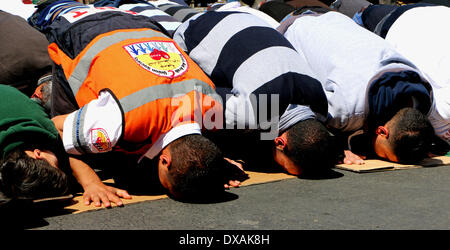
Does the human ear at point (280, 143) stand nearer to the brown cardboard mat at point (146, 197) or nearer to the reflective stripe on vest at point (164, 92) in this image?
the brown cardboard mat at point (146, 197)

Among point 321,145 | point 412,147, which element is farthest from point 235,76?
point 412,147

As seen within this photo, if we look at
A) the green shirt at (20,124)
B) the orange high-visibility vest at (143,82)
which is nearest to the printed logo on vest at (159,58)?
the orange high-visibility vest at (143,82)

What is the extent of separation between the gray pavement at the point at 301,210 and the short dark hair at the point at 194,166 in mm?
114

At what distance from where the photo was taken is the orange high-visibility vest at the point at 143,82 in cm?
307

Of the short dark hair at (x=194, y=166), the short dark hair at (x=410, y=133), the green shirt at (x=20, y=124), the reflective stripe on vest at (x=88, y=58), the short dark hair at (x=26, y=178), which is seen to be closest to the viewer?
the short dark hair at (x=26, y=178)

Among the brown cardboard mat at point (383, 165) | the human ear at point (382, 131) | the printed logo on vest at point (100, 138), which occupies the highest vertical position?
the printed logo on vest at point (100, 138)

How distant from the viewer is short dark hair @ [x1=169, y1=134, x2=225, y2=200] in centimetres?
302

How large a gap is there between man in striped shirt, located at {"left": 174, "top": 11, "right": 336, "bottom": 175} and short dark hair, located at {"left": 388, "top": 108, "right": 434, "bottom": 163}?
1.76 feet

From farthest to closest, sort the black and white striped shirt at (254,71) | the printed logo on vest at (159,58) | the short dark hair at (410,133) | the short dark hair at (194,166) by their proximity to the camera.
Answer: the short dark hair at (410,133) → the black and white striped shirt at (254,71) → the printed logo on vest at (159,58) → the short dark hair at (194,166)

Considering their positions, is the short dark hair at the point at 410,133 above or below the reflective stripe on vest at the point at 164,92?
below

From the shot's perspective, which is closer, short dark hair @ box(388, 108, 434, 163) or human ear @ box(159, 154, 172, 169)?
human ear @ box(159, 154, 172, 169)

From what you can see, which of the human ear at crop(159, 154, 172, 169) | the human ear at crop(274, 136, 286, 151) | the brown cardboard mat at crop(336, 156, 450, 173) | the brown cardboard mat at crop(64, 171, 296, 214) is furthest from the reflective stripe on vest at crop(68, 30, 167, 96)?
the brown cardboard mat at crop(336, 156, 450, 173)

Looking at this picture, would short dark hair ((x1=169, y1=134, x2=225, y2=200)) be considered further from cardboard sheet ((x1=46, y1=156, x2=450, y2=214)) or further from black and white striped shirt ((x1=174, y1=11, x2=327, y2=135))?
black and white striped shirt ((x1=174, y1=11, x2=327, y2=135))

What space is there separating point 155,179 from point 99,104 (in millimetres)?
666
